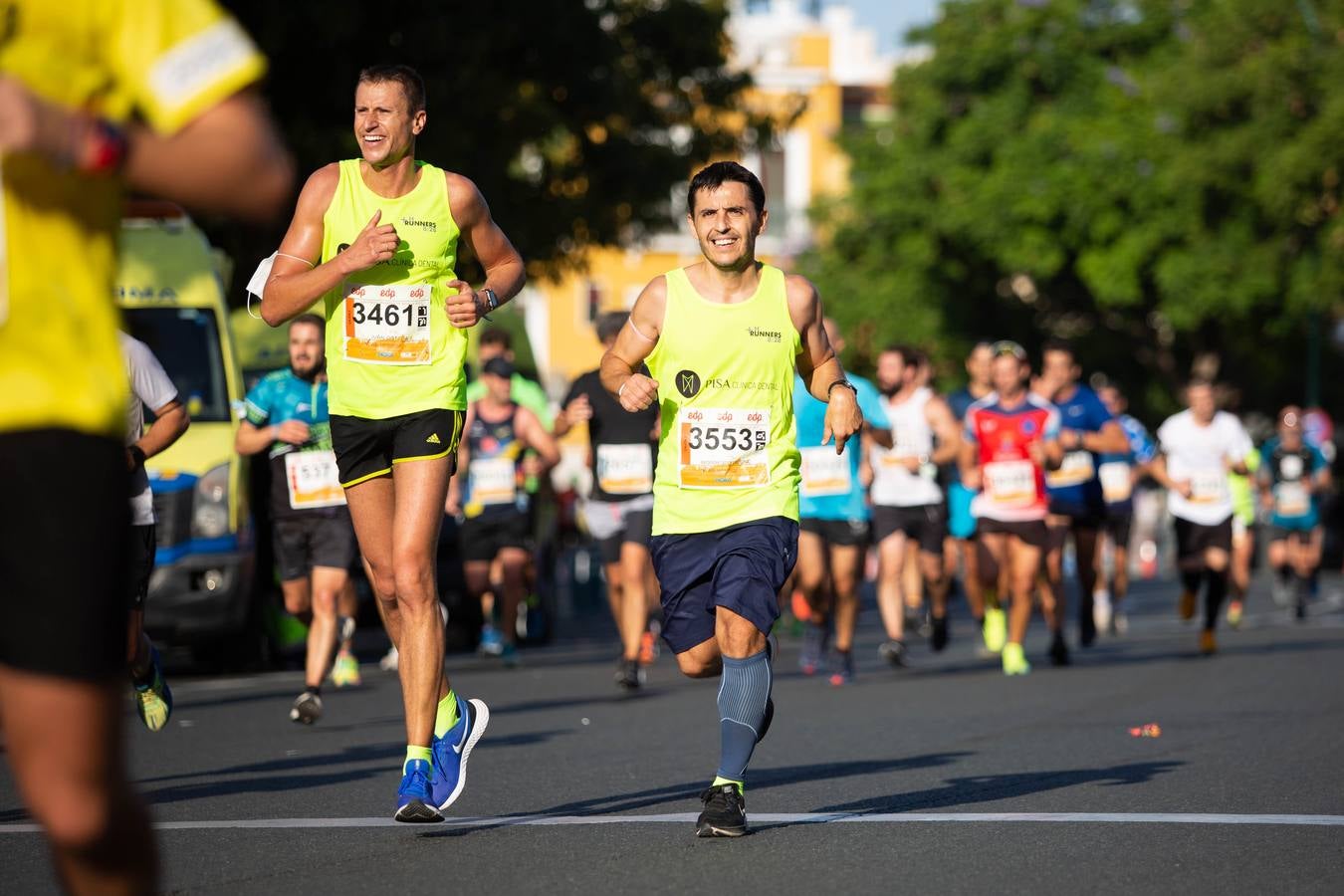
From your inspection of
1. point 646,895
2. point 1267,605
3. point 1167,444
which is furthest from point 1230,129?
point 646,895

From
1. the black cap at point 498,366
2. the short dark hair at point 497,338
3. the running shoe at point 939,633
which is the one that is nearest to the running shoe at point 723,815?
the short dark hair at point 497,338

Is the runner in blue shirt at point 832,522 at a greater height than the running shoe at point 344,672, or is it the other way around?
the runner in blue shirt at point 832,522

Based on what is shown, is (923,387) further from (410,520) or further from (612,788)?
(410,520)

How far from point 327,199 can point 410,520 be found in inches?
41.2

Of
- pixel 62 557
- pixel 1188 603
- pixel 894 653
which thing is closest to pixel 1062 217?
pixel 1188 603

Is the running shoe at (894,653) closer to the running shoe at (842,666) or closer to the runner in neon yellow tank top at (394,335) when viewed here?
the running shoe at (842,666)

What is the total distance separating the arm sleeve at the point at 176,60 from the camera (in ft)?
11.2

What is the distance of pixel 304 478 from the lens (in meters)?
12.6

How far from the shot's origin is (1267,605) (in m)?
26.2

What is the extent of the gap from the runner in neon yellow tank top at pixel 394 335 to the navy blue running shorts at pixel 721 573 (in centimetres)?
70

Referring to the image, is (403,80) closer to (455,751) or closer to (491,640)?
(455,751)

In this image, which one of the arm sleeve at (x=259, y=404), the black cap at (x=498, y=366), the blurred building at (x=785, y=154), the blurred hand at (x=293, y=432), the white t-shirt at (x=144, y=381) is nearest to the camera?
the white t-shirt at (x=144, y=381)

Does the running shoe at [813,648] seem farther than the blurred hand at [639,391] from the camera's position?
Yes

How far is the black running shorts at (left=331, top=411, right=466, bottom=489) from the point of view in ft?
24.0
